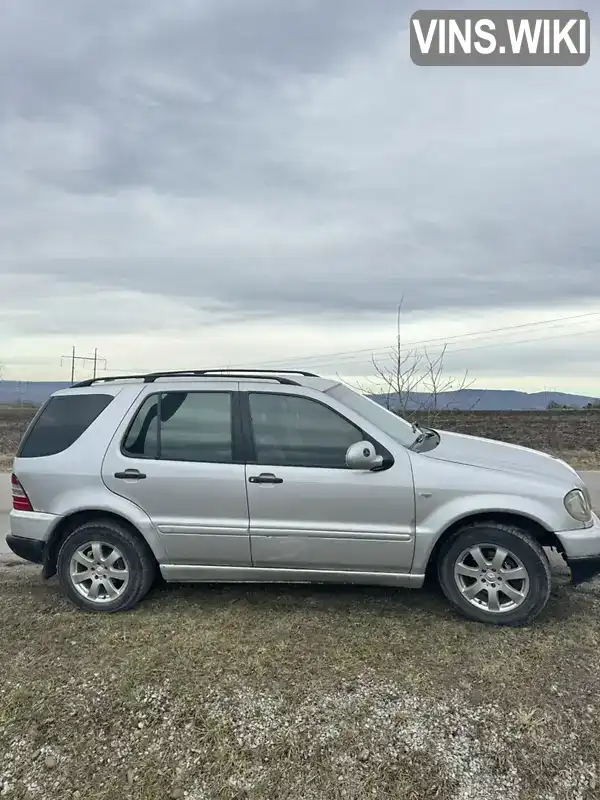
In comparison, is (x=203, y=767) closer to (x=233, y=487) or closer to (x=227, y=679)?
(x=227, y=679)

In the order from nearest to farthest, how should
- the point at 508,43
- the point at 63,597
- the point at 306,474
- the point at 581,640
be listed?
the point at 581,640 → the point at 306,474 → the point at 63,597 → the point at 508,43

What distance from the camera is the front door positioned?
162 inches

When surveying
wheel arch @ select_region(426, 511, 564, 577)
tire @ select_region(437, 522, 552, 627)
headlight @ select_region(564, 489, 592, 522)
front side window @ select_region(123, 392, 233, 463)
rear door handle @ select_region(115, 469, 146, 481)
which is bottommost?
tire @ select_region(437, 522, 552, 627)

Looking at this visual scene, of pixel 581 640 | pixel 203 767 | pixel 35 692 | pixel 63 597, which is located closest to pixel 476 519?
pixel 581 640

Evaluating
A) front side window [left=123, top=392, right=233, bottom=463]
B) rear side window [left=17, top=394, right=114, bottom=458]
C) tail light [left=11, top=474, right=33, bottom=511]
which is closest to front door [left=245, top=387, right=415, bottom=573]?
front side window [left=123, top=392, right=233, bottom=463]

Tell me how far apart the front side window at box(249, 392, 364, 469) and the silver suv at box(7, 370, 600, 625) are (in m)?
0.01

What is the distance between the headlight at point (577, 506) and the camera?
4.05 metres

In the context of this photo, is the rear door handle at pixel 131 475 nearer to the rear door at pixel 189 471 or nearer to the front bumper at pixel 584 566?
the rear door at pixel 189 471

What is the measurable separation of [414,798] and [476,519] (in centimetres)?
197

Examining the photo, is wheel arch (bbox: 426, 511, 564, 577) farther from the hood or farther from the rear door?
the rear door

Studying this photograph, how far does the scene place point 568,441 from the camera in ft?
61.9

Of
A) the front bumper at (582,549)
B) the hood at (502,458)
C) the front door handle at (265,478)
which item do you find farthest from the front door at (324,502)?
the front bumper at (582,549)

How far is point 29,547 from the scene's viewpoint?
15.0ft

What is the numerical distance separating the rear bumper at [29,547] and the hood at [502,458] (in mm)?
3026
